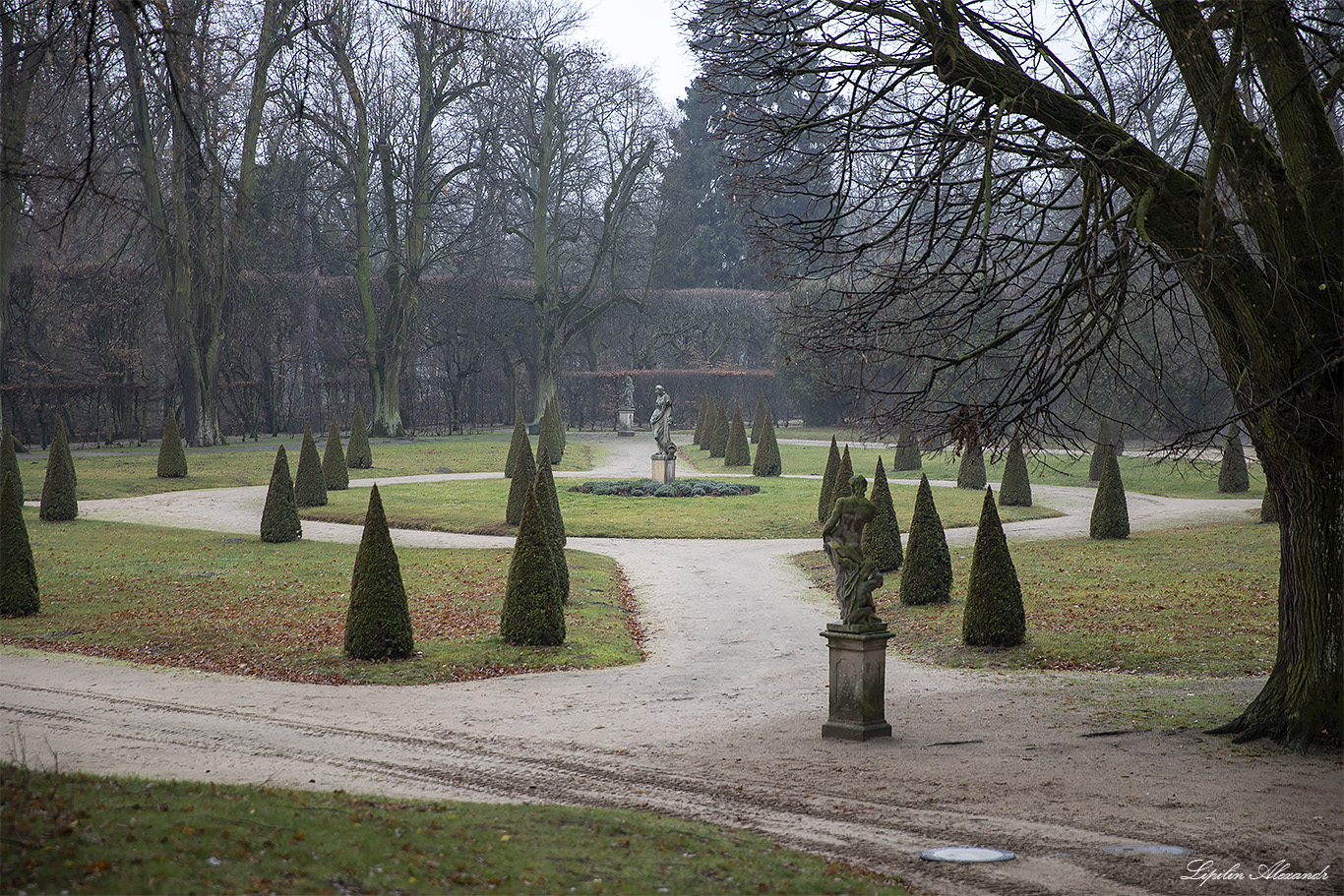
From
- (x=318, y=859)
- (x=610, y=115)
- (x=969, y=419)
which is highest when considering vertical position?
(x=610, y=115)

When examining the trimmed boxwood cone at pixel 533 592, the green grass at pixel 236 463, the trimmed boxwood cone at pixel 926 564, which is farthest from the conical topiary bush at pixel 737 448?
the trimmed boxwood cone at pixel 533 592

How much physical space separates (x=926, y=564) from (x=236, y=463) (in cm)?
2336

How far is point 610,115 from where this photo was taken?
43438mm

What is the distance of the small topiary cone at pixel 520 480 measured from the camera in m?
19.9

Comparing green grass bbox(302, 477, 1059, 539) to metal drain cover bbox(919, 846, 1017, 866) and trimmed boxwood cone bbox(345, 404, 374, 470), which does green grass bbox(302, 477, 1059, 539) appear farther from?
metal drain cover bbox(919, 846, 1017, 866)

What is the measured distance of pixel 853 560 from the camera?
8.66 m

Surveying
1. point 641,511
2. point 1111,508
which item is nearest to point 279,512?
point 641,511

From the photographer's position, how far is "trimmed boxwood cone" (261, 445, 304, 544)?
18.8 metres

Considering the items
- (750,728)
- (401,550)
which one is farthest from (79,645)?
(750,728)

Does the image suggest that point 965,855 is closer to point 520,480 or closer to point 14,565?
point 14,565

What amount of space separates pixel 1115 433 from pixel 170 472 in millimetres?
28005

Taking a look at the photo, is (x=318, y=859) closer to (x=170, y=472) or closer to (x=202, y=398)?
(x=170, y=472)

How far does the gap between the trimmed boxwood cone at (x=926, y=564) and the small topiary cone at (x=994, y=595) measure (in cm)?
238

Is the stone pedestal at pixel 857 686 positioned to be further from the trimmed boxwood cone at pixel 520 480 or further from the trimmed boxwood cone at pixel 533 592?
the trimmed boxwood cone at pixel 520 480
